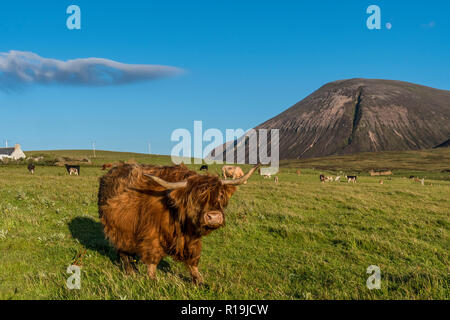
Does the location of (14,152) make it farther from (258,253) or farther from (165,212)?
(165,212)

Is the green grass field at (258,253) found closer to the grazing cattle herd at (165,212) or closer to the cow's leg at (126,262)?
the cow's leg at (126,262)

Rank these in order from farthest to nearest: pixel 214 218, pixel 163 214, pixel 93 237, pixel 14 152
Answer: pixel 14 152 → pixel 93 237 → pixel 163 214 → pixel 214 218

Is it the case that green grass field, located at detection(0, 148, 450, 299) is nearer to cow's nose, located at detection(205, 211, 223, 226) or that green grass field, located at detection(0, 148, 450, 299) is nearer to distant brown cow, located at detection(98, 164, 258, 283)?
distant brown cow, located at detection(98, 164, 258, 283)

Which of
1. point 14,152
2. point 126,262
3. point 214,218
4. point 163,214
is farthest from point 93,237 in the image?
point 14,152

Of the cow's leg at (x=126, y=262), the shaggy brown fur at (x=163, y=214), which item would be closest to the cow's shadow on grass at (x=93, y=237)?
the cow's leg at (x=126, y=262)

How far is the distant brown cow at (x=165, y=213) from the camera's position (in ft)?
18.4

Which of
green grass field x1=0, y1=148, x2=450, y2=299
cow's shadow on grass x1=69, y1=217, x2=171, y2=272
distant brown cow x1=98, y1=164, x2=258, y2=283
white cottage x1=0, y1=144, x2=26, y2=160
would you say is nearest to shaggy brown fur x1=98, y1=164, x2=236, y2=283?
distant brown cow x1=98, y1=164, x2=258, y2=283

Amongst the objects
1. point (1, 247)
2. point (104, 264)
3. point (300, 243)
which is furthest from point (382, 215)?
point (1, 247)

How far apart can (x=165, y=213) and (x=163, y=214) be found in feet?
0.14

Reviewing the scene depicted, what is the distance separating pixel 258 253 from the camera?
941cm

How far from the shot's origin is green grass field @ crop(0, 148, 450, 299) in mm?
5465

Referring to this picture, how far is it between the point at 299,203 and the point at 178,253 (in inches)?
495
